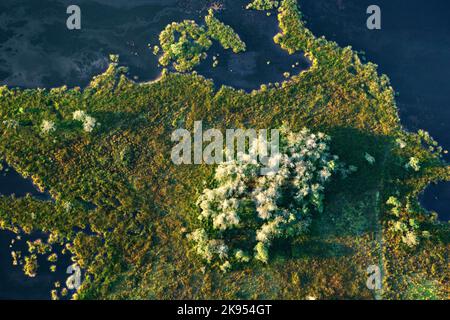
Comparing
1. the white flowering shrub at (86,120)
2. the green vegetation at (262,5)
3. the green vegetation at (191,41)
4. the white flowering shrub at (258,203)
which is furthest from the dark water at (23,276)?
the green vegetation at (262,5)

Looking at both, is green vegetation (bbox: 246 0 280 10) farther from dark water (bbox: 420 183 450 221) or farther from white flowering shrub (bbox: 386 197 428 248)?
dark water (bbox: 420 183 450 221)

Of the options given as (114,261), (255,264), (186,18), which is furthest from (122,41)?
(255,264)

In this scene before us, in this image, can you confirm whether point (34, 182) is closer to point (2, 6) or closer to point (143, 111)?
point (143, 111)

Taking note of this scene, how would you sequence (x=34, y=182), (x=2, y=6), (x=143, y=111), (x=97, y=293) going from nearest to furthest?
1. (x=97, y=293)
2. (x=34, y=182)
3. (x=143, y=111)
4. (x=2, y=6)

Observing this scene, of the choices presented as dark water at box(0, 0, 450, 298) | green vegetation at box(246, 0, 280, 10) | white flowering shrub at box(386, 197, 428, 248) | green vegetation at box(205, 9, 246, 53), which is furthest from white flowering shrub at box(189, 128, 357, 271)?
green vegetation at box(246, 0, 280, 10)

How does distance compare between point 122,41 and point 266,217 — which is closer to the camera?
point 266,217

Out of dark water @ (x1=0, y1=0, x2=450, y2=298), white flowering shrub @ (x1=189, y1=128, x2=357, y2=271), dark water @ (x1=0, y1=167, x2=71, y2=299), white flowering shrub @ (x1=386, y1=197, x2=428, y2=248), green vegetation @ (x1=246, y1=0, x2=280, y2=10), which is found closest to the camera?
dark water @ (x1=0, y1=167, x2=71, y2=299)

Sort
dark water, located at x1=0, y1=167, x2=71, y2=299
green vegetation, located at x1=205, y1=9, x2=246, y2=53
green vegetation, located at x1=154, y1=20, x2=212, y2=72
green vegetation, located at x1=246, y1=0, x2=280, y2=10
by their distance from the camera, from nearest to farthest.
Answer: dark water, located at x1=0, y1=167, x2=71, y2=299 → green vegetation, located at x1=154, y1=20, x2=212, y2=72 → green vegetation, located at x1=205, y1=9, x2=246, y2=53 → green vegetation, located at x1=246, y1=0, x2=280, y2=10

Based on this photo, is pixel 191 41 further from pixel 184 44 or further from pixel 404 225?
pixel 404 225
